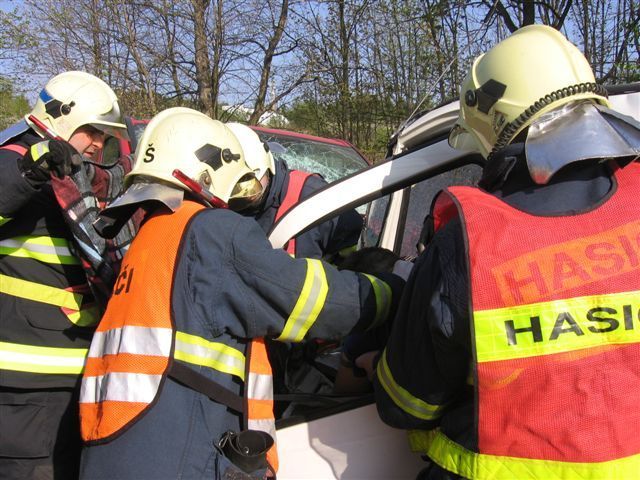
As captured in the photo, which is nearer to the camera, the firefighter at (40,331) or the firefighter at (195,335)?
the firefighter at (195,335)

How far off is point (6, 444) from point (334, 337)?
145 cm

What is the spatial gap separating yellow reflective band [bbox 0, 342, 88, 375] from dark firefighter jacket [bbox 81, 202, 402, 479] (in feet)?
2.32

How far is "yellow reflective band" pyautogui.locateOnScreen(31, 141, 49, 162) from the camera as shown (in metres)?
2.03

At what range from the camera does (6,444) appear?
222cm

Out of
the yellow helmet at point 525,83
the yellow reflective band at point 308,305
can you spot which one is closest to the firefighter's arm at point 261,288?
the yellow reflective band at point 308,305

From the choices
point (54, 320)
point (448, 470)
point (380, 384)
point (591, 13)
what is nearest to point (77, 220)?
point (54, 320)

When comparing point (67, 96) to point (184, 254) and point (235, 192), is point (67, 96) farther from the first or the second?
point (184, 254)

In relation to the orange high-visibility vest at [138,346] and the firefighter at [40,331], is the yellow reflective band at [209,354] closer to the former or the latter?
the orange high-visibility vest at [138,346]

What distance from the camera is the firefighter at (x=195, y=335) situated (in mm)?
1578

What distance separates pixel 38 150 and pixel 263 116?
993 cm

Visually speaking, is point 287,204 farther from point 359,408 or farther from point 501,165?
point 501,165

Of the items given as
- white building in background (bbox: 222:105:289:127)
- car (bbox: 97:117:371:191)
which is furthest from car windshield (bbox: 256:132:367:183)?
white building in background (bbox: 222:105:289:127)

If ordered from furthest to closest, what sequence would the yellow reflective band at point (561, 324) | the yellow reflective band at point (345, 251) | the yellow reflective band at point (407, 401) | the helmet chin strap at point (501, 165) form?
the yellow reflective band at point (345, 251) → the yellow reflective band at point (407, 401) → the helmet chin strap at point (501, 165) → the yellow reflective band at point (561, 324)

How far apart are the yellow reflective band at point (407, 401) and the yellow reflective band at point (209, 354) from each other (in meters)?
0.45
